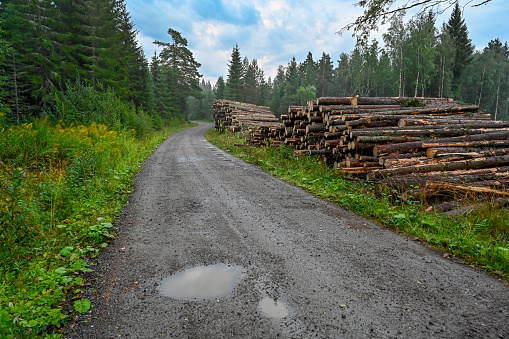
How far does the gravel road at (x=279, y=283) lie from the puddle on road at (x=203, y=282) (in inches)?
0.5

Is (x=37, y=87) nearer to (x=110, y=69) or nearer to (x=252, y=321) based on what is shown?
(x=110, y=69)

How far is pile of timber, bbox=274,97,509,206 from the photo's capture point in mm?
5764

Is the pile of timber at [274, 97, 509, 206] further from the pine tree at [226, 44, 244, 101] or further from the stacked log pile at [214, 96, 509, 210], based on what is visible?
the pine tree at [226, 44, 244, 101]

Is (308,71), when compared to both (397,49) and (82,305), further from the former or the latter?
(82,305)

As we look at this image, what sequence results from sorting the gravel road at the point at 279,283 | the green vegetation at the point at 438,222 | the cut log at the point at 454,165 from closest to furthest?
1. the gravel road at the point at 279,283
2. the green vegetation at the point at 438,222
3. the cut log at the point at 454,165

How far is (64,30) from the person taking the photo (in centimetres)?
1941

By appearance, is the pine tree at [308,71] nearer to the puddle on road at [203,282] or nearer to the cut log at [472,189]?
the cut log at [472,189]

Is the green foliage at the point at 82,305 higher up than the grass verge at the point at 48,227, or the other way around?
the grass verge at the point at 48,227

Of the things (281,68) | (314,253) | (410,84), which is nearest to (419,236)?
(314,253)

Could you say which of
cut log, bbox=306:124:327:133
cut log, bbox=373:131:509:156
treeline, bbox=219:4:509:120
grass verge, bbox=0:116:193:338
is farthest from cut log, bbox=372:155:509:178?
treeline, bbox=219:4:509:120

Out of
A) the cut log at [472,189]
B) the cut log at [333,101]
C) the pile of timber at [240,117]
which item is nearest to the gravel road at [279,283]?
the cut log at [472,189]

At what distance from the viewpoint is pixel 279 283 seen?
9.71 feet

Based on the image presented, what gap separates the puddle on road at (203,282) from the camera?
2.78m

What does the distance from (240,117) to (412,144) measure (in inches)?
689
